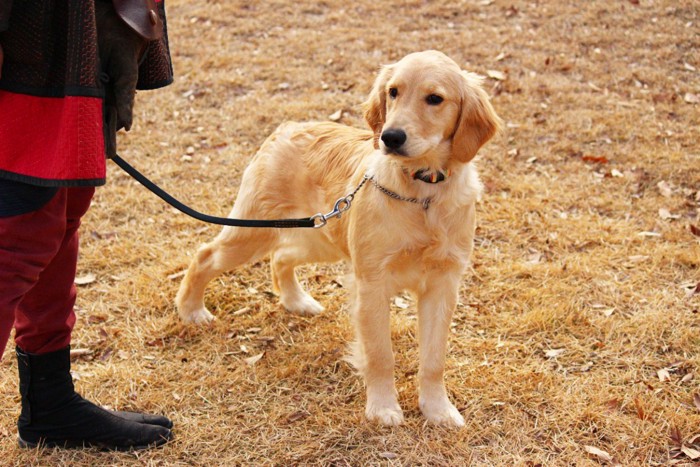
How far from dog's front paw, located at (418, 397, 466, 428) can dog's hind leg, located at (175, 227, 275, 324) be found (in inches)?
52.4

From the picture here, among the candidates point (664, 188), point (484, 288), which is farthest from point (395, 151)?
point (664, 188)

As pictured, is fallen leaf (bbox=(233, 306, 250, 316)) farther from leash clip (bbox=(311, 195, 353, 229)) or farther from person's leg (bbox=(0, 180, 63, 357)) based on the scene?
person's leg (bbox=(0, 180, 63, 357))

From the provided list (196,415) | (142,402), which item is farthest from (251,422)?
(142,402)

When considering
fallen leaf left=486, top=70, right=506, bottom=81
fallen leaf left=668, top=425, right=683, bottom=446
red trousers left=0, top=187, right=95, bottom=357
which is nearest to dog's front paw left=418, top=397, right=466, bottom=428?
fallen leaf left=668, top=425, right=683, bottom=446

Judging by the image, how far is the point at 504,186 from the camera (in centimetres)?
578

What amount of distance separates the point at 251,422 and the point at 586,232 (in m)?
3.01

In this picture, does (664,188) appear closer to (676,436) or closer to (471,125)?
(676,436)

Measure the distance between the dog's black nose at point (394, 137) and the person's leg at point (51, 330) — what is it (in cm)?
125

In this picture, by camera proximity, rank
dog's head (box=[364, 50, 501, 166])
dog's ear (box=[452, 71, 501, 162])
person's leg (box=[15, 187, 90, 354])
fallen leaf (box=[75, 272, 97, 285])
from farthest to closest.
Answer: fallen leaf (box=[75, 272, 97, 285]), dog's ear (box=[452, 71, 501, 162]), dog's head (box=[364, 50, 501, 166]), person's leg (box=[15, 187, 90, 354])

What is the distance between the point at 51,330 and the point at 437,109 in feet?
6.34

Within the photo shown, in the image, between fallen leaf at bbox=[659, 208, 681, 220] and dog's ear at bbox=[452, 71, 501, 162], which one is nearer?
dog's ear at bbox=[452, 71, 501, 162]

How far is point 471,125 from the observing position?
3098 mm

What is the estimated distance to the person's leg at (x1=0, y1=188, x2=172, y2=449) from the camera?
2305 mm

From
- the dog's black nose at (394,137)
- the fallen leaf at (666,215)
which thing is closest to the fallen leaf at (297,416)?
the dog's black nose at (394,137)
